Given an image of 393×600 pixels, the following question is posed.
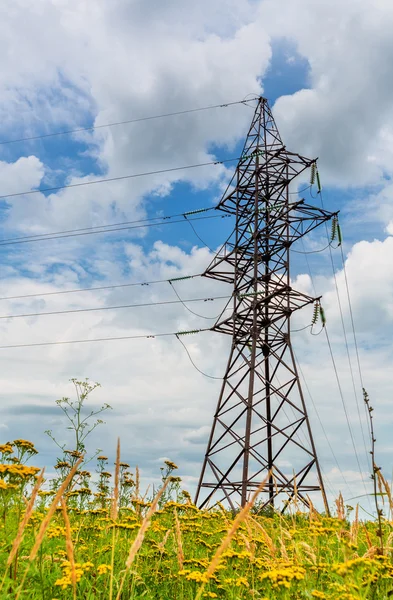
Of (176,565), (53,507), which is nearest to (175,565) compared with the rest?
(176,565)

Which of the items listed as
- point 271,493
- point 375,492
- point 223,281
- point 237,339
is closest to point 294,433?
point 271,493

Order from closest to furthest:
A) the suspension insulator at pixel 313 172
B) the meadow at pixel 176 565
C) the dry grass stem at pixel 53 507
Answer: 1. the dry grass stem at pixel 53 507
2. the meadow at pixel 176 565
3. the suspension insulator at pixel 313 172

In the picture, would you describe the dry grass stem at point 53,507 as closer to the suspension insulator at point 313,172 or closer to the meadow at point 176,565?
the meadow at point 176,565

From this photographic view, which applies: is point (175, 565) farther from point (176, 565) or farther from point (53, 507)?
point (53, 507)

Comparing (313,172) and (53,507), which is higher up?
(313,172)

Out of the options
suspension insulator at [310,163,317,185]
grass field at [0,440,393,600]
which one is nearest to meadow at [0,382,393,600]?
grass field at [0,440,393,600]

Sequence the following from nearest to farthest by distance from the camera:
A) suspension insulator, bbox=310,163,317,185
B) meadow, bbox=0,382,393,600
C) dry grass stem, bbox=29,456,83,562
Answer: dry grass stem, bbox=29,456,83,562 → meadow, bbox=0,382,393,600 → suspension insulator, bbox=310,163,317,185

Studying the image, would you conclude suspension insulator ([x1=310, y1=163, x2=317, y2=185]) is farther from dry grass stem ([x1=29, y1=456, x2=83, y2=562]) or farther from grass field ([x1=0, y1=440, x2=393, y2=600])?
dry grass stem ([x1=29, y1=456, x2=83, y2=562])

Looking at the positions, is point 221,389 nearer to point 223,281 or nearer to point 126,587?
point 223,281

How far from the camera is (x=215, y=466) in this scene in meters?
18.9

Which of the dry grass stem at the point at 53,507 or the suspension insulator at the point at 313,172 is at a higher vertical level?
the suspension insulator at the point at 313,172

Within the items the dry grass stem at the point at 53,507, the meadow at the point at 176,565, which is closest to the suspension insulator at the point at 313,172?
the meadow at the point at 176,565

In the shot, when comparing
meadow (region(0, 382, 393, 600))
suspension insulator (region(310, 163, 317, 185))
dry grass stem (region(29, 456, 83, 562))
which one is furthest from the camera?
suspension insulator (region(310, 163, 317, 185))

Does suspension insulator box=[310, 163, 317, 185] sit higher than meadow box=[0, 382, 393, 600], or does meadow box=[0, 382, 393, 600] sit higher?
suspension insulator box=[310, 163, 317, 185]
